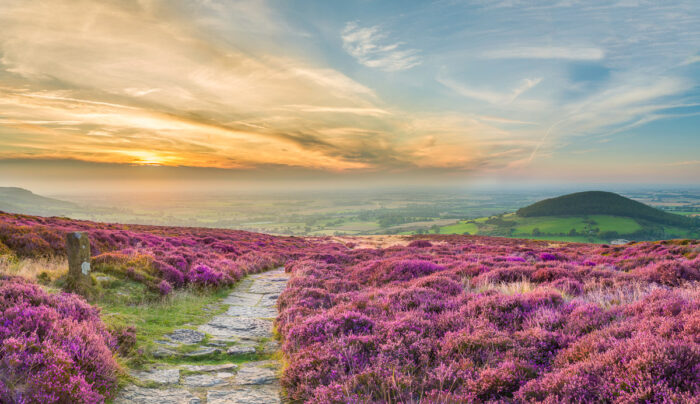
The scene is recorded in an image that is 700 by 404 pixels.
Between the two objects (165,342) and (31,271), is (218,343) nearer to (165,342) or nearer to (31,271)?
(165,342)

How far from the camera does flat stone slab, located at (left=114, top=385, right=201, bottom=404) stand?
480 centimetres

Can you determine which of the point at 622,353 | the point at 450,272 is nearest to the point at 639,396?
the point at 622,353

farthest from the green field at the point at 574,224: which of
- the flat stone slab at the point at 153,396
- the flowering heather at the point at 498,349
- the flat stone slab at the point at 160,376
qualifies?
the flat stone slab at the point at 153,396

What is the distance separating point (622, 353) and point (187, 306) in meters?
11.0

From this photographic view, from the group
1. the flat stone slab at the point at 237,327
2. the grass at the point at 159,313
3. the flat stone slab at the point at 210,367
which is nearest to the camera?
the flat stone slab at the point at 210,367

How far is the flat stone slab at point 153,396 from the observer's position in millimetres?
4797

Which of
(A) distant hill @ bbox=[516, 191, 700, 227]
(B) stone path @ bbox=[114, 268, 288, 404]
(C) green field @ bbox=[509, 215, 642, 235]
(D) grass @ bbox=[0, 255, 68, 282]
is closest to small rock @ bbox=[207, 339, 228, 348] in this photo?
(B) stone path @ bbox=[114, 268, 288, 404]

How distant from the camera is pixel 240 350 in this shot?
24.1 feet

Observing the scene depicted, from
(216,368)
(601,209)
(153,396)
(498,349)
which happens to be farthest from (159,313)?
(601,209)

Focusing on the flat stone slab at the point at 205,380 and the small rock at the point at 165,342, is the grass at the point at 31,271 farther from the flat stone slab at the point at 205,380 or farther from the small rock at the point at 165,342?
the flat stone slab at the point at 205,380

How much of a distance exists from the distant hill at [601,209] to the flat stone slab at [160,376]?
141516 millimetres

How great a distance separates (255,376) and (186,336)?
9.36 feet

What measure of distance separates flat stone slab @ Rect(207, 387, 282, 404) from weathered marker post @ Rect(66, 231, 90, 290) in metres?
6.37

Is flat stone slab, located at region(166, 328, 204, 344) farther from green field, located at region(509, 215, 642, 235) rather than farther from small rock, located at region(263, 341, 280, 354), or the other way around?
green field, located at region(509, 215, 642, 235)
